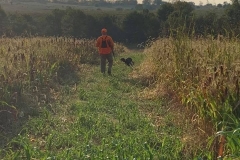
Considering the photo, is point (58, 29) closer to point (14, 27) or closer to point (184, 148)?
point (14, 27)

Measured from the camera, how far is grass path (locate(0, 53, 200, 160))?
14.3 feet

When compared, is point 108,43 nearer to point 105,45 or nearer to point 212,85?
point 105,45

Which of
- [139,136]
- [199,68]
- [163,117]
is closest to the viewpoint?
[139,136]

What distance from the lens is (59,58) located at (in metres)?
11.2

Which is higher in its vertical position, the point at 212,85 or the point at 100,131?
the point at 212,85

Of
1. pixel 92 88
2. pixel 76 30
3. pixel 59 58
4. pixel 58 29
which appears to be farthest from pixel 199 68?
pixel 58 29

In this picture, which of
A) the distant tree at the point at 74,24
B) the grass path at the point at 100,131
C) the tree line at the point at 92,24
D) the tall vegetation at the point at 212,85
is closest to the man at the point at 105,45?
the grass path at the point at 100,131

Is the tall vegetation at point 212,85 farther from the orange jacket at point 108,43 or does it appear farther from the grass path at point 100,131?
the orange jacket at point 108,43

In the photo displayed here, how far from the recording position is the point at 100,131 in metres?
5.37

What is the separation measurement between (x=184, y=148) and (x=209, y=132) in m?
0.39

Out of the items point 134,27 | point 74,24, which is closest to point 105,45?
point 74,24

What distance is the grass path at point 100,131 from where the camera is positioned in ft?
14.3

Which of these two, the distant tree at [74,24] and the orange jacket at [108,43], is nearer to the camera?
the orange jacket at [108,43]

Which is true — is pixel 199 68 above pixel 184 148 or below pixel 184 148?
above
